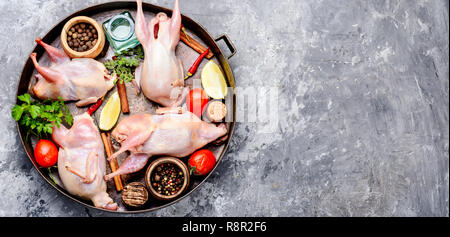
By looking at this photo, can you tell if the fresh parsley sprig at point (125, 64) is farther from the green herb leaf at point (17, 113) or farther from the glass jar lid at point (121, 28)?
the green herb leaf at point (17, 113)

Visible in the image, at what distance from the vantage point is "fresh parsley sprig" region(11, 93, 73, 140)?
1975 mm

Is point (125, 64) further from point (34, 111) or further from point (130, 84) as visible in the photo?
point (34, 111)

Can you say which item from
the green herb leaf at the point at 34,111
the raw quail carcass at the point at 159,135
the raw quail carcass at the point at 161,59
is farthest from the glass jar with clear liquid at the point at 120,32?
the green herb leaf at the point at 34,111

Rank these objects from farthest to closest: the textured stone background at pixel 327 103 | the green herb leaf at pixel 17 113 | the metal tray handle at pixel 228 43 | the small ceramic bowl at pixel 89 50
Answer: the textured stone background at pixel 327 103 < the metal tray handle at pixel 228 43 < the small ceramic bowl at pixel 89 50 < the green herb leaf at pixel 17 113

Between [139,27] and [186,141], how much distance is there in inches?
26.4

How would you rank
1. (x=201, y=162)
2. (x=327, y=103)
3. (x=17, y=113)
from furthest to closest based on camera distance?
1. (x=327, y=103)
2. (x=201, y=162)
3. (x=17, y=113)

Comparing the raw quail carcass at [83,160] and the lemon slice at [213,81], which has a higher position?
the lemon slice at [213,81]

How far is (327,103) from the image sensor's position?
2.44 m

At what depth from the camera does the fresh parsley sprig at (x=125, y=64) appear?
215 cm

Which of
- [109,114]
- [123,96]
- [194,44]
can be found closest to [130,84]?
[123,96]

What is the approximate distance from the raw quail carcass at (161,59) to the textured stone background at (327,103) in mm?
326

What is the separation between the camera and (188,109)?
2.16m

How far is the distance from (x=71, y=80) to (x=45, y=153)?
415 mm
